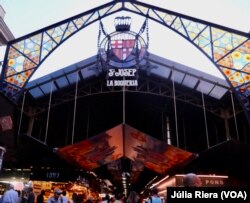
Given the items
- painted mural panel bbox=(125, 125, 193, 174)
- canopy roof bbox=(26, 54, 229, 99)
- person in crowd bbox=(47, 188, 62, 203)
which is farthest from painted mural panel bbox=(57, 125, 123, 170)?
canopy roof bbox=(26, 54, 229, 99)

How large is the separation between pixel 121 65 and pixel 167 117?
8.47 meters

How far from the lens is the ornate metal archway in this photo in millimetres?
8906

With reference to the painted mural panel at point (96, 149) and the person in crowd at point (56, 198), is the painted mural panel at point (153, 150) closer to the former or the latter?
the painted mural panel at point (96, 149)

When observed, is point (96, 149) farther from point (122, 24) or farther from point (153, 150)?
point (122, 24)

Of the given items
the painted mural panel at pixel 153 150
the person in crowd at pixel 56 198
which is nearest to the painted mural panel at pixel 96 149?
the painted mural panel at pixel 153 150

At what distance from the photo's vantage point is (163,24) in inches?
414

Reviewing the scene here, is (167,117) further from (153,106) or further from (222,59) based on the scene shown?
(222,59)

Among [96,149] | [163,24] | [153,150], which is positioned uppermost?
[163,24]

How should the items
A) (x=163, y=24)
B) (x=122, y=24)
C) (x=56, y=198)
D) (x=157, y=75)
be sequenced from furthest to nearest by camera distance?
(x=157, y=75) < (x=122, y=24) < (x=163, y=24) < (x=56, y=198)

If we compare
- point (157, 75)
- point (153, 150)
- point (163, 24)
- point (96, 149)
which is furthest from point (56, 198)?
point (157, 75)

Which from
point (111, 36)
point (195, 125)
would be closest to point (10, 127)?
point (111, 36)

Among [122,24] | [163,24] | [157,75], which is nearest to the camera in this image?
[163,24]

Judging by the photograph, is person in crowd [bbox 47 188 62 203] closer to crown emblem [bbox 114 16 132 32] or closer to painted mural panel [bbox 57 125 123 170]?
painted mural panel [bbox 57 125 123 170]

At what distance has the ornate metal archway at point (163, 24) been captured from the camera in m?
8.91
